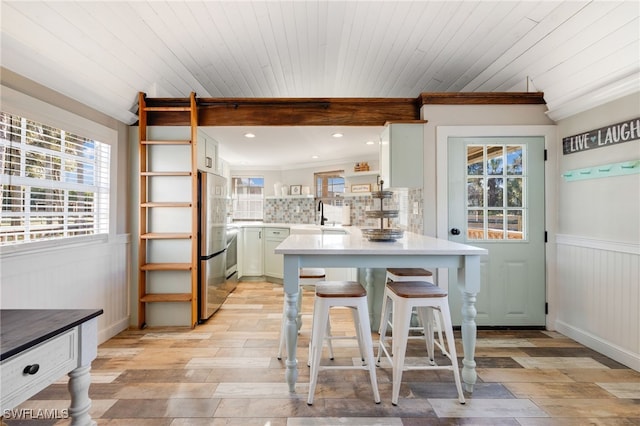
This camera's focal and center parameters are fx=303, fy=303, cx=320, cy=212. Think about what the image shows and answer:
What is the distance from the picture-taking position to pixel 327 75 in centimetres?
319

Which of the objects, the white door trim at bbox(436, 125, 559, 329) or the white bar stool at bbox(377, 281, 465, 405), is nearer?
the white bar stool at bbox(377, 281, 465, 405)

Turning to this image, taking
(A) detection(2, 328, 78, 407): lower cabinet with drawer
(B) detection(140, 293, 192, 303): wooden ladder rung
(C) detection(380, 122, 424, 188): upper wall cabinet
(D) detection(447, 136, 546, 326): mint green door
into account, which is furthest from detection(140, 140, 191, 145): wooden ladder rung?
(D) detection(447, 136, 546, 326): mint green door

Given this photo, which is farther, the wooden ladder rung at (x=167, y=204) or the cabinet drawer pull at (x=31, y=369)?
the wooden ladder rung at (x=167, y=204)

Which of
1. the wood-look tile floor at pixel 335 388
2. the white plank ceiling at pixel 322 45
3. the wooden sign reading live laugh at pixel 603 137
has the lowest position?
the wood-look tile floor at pixel 335 388

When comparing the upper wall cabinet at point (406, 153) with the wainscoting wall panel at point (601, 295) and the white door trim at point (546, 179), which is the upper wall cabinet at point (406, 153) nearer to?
the white door trim at point (546, 179)

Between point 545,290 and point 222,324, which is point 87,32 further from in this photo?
point 545,290

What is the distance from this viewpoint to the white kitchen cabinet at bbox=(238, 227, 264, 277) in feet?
16.7

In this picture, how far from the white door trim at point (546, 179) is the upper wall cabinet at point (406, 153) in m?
0.17

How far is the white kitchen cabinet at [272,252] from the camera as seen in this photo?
4840mm

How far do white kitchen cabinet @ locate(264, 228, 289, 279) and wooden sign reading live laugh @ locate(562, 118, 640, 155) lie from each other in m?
3.62

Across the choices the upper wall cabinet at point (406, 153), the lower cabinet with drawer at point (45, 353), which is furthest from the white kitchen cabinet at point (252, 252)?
the lower cabinet with drawer at point (45, 353)

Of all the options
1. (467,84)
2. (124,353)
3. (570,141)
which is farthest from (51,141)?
(570,141)

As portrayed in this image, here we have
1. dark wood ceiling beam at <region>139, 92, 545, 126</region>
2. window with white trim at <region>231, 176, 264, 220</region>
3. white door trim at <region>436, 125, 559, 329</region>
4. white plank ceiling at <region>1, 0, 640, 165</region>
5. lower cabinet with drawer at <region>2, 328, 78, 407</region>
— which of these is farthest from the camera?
window with white trim at <region>231, 176, 264, 220</region>

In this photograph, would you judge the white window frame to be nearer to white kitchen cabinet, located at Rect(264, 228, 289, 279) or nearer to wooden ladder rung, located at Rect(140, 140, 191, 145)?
wooden ladder rung, located at Rect(140, 140, 191, 145)
